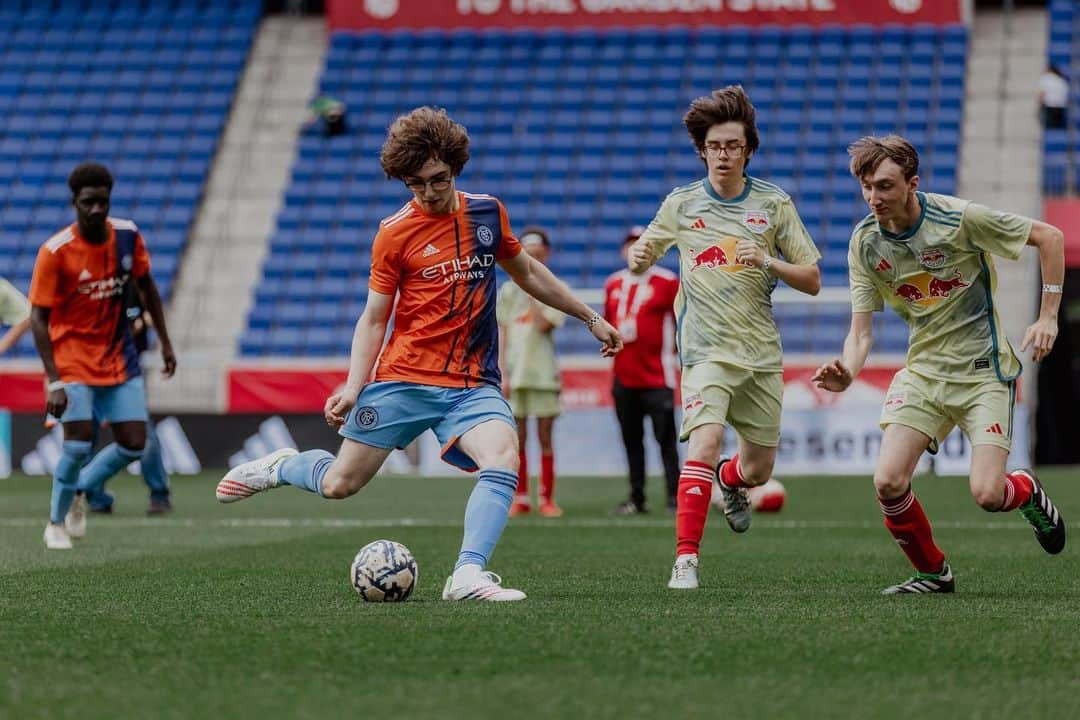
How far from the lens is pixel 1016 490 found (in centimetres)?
679

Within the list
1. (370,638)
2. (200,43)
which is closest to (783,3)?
(200,43)

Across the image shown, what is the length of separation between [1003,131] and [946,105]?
94 centimetres

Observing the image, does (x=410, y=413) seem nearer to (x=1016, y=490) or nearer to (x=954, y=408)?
(x=954, y=408)

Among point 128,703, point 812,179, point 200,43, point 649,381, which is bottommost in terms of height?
point 128,703

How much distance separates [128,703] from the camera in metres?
4.14

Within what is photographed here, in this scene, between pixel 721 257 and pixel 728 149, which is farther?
pixel 721 257

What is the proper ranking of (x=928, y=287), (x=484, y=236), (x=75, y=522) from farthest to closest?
(x=75, y=522) → (x=928, y=287) → (x=484, y=236)

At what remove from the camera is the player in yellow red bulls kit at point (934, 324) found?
21.4 feet

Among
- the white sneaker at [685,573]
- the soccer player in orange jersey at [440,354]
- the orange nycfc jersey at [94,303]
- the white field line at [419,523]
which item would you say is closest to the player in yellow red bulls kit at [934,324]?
the white sneaker at [685,573]

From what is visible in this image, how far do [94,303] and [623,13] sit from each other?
18867mm

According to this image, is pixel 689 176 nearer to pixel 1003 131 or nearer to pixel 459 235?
pixel 1003 131

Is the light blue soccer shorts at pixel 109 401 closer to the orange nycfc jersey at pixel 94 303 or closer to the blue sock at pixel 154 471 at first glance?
the orange nycfc jersey at pixel 94 303

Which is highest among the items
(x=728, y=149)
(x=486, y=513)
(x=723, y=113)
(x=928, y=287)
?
(x=723, y=113)

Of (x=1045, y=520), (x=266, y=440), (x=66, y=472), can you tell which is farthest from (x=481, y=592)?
(x=266, y=440)
